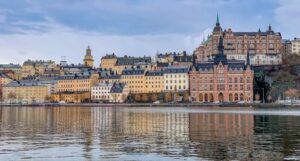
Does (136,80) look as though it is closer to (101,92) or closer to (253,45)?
(101,92)

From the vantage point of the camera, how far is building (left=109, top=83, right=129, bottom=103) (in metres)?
177

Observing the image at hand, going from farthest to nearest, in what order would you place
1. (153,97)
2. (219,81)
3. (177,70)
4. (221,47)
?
(177,70)
(153,97)
(221,47)
(219,81)

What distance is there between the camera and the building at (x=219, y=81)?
158 metres

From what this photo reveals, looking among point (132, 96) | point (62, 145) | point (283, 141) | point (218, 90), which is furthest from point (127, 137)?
point (132, 96)

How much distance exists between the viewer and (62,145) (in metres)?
31.8

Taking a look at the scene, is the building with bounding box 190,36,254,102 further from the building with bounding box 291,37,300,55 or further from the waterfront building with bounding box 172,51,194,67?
the building with bounding box 291,37,300,55

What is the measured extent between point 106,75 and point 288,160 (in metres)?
170

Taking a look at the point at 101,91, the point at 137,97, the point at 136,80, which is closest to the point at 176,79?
the point at 137,97

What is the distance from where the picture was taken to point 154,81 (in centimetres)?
17488

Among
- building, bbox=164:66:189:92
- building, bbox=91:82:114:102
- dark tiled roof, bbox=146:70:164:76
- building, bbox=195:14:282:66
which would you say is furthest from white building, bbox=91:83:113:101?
building, bbox=195:14:282:66

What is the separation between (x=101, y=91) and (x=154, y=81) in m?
19.1

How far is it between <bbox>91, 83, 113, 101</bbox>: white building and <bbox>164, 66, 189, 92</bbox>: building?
799 inches

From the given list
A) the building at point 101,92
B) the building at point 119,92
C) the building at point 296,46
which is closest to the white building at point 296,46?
the building at point 296,46

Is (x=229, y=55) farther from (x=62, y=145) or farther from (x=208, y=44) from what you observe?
(x=62, y=145)
